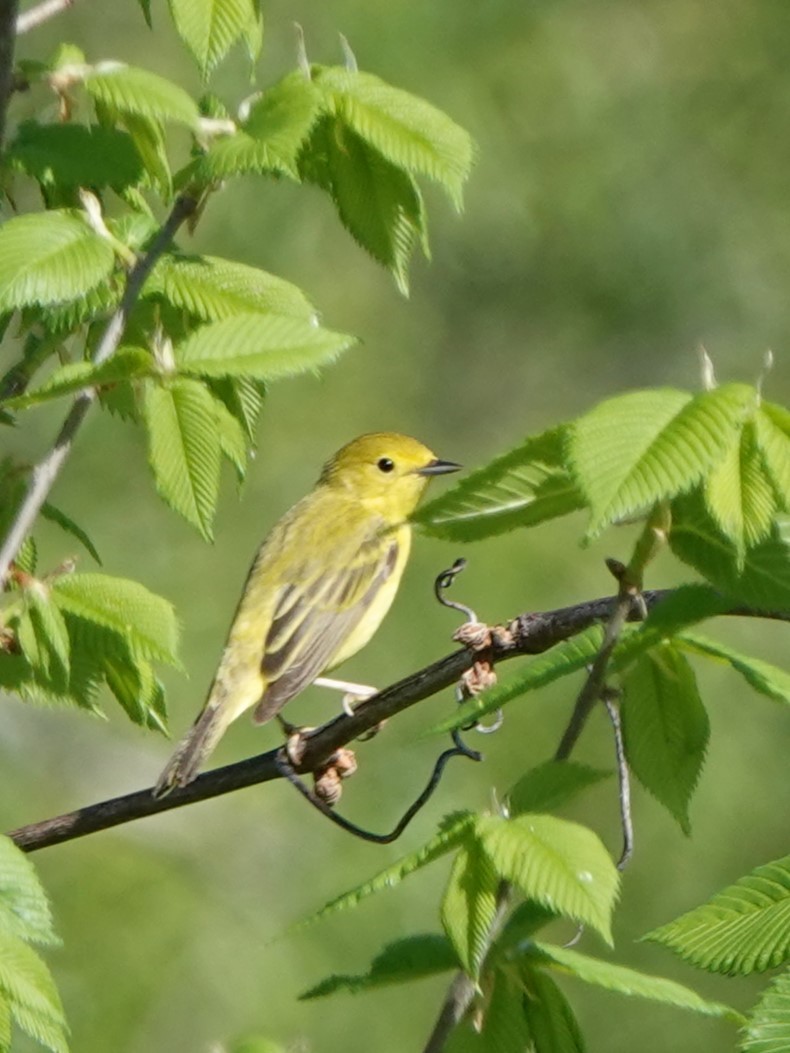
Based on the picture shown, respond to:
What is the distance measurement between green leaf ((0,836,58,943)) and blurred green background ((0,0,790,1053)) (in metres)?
4.25

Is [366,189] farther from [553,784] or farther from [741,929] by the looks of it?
[741,929]

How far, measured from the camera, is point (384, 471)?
18.9 feet

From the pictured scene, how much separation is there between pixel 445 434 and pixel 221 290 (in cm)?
839

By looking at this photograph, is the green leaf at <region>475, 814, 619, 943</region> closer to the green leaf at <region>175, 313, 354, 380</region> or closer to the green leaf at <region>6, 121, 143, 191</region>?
the green leaf at <region>175, 313, 354, 380</region>

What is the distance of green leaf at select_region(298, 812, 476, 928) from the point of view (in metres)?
1.86

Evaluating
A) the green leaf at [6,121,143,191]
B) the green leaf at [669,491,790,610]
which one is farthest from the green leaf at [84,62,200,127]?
the green leaf at [669,491,790,610]

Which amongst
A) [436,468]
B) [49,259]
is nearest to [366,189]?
[49,259]

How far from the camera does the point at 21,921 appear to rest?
2.17 meters

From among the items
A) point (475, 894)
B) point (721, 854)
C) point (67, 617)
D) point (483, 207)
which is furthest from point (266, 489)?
point (475, 894)

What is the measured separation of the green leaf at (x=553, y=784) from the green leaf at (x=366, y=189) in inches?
37.3

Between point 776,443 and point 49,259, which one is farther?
point 49,259

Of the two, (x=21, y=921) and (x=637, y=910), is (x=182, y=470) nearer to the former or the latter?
(x=21, y=921)

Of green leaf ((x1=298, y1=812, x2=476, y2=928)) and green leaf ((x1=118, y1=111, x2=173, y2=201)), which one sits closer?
green leaf ((x1=298, y1=812, x2=476, y2=928))

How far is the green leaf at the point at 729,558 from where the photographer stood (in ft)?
6.34
